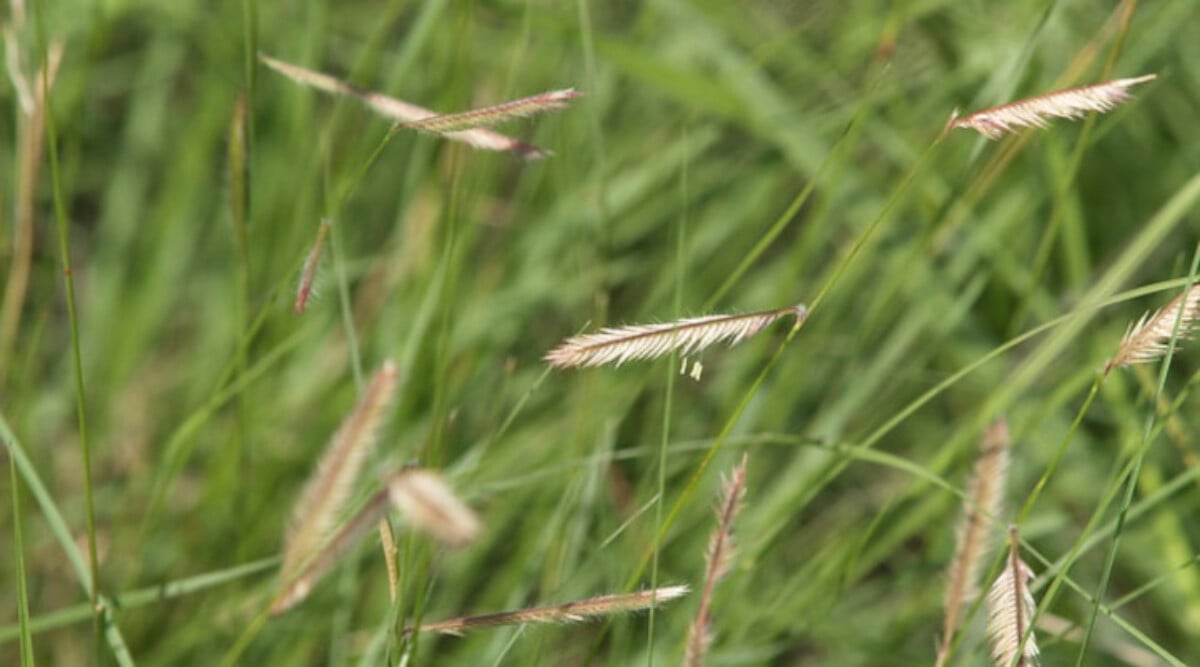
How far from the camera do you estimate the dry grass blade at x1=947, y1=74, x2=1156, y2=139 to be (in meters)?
0.90

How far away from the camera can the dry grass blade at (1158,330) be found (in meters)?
0.94

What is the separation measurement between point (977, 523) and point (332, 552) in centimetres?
58

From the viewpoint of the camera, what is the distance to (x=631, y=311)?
2096mm

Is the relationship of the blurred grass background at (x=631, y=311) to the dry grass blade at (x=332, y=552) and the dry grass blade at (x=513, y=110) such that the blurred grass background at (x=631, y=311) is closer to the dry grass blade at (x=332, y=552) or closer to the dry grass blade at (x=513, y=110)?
the dry grass blade at (x=332, y=552)

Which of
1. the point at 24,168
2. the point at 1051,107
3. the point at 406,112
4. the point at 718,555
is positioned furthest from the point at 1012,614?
the point at 24,168

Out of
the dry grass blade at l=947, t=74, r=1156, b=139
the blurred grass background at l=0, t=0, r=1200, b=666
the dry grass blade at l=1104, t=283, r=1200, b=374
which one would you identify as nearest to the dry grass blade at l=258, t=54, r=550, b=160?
the blurred grass background at l=0, t=0, r=1200, b=666

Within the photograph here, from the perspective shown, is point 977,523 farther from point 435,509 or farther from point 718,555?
point 435,509

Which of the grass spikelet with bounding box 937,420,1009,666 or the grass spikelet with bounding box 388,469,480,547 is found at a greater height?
the grass spikelet with bounding box 388,469,480,547

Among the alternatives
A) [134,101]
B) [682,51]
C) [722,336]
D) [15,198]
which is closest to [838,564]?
[722,336]

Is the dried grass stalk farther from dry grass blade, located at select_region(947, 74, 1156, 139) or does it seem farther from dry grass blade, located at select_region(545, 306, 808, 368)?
dry grass blade, located at select_region(947, 74, 1156, 139)

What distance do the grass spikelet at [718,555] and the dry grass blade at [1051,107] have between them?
0.27 metres

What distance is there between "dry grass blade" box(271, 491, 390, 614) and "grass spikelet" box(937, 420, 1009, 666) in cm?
49

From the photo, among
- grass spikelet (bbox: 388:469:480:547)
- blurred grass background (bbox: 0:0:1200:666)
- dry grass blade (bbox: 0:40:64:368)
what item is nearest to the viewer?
grass spikelet (bbox: 388:469:480:547)

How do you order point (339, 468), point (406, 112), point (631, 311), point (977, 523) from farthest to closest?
point (631, 311)
point (977, 523)
point (406, 112)
point (339, 468)
